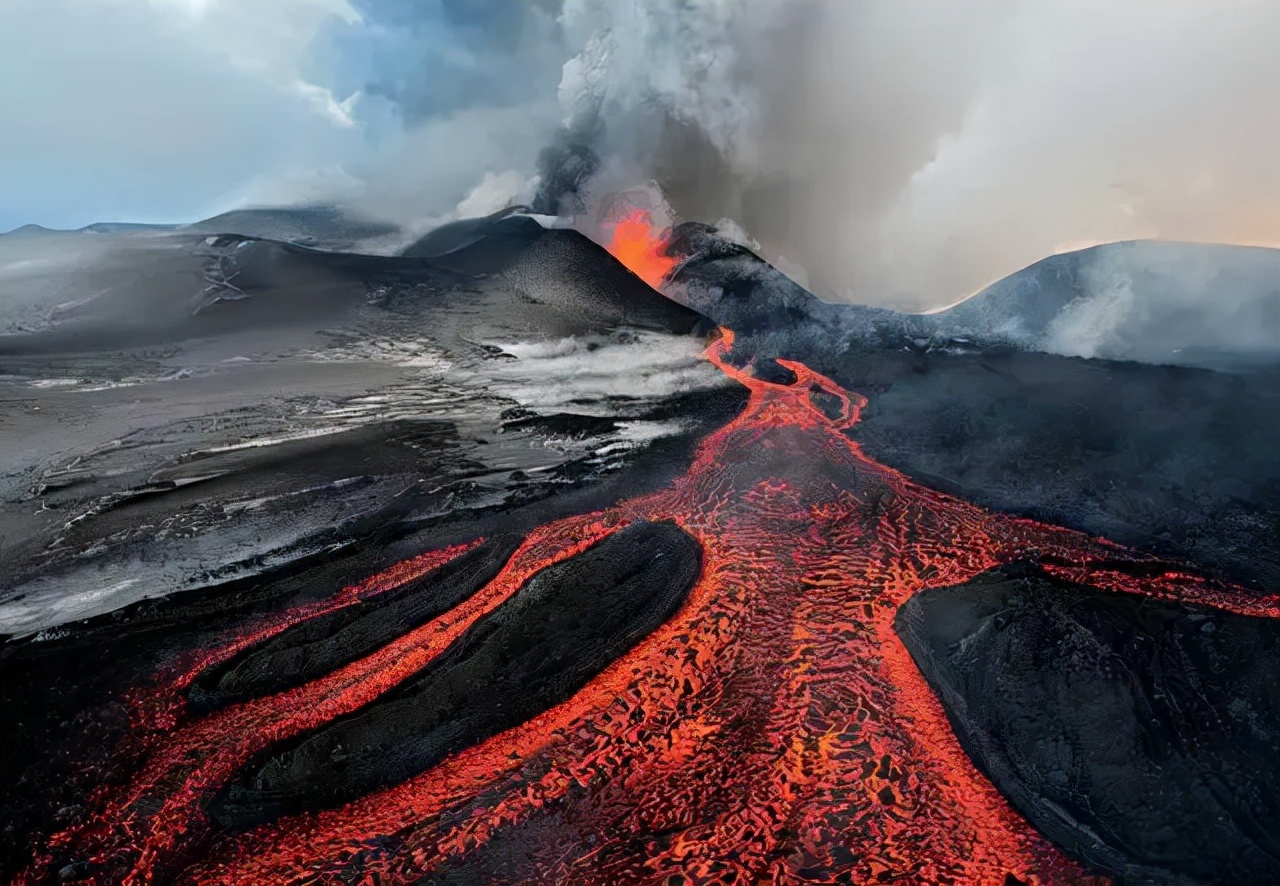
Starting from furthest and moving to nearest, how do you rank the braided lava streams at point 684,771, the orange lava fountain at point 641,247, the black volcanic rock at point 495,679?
the orange lava fountain at point 641,247, the black volcanic rock at point 495,679, the braided lava streams at point 684,771

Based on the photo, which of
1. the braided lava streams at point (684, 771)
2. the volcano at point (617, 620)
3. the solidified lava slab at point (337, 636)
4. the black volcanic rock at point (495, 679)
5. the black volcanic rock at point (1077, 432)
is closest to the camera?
the braided lava streams at point (684, 771)

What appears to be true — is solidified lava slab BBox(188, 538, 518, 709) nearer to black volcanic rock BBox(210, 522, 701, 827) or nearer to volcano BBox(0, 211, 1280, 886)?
volcano BBox(0, 211, 1280, 886)

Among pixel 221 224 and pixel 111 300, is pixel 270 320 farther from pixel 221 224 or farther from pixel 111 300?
pixel 221 224

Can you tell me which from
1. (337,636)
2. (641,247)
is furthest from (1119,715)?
(641,247)

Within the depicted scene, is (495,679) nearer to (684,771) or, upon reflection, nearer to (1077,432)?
(684,771)

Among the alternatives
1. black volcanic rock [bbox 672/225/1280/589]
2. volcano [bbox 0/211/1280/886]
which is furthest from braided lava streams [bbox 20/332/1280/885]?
black volcanic rock [bbox 672/225/1280/589]

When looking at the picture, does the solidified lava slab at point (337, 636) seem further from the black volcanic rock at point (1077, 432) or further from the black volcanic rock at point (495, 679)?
the black volcanic rock at point (1077, 432)

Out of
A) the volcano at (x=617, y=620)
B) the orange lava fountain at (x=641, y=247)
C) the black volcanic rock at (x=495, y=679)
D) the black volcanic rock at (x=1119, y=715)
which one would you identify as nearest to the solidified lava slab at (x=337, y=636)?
the volcano at (x=617, y=620)

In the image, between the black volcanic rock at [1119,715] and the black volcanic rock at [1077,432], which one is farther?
the black volcanic rock at [1077,432]
